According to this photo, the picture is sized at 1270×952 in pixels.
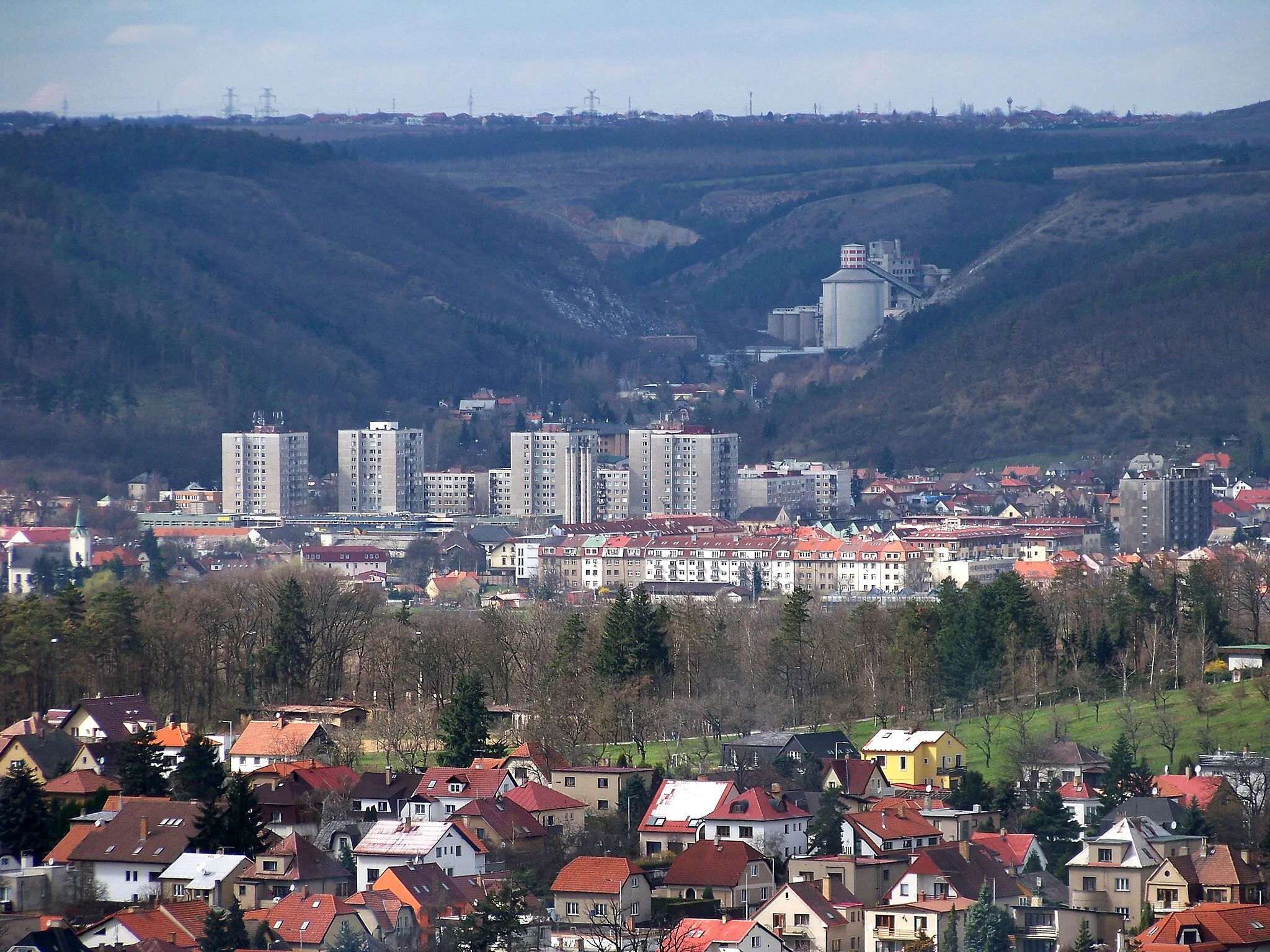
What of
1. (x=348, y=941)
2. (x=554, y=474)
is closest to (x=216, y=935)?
(x=348, y=941)

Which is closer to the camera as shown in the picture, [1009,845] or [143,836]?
[1009,845]

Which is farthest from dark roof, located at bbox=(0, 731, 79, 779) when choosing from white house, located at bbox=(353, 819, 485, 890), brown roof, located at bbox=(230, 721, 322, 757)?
white house, located at bbox=(353, 819, 485, 890)

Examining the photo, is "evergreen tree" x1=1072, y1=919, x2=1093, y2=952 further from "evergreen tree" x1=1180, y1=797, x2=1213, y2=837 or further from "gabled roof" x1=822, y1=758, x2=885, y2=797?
"gabled roof" x1=822, y1=758, x2=885, y2=797

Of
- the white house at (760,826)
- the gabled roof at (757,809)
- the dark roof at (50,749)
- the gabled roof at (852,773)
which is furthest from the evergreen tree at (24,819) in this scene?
the gabled roof at (852,773)

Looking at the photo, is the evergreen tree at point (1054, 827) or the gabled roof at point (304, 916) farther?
the evergreen tree at point (1054, 827)

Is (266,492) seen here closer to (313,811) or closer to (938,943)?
(313,811)

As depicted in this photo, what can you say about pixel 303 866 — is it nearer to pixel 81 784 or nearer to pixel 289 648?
pixel 81 784

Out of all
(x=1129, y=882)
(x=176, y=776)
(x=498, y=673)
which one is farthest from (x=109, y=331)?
(x=1129, y=882)

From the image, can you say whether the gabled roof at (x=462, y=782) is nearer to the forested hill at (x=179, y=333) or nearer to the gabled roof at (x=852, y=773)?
the gabled roof at (x=852, y=773)
